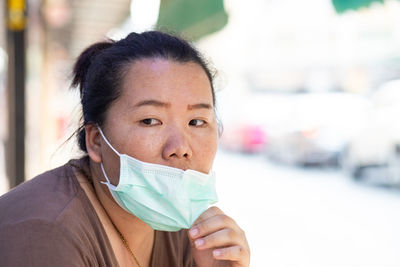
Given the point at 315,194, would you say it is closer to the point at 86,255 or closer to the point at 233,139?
the point at 233,139

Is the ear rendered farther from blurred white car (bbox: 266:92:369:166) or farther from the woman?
blurred white car (bbox: 266:92:369:166)

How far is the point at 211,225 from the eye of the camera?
1249 millimetres

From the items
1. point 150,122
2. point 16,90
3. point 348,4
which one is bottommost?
point 150,122

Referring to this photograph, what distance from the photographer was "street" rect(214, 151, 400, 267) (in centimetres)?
449

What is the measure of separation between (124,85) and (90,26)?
25.1 feet

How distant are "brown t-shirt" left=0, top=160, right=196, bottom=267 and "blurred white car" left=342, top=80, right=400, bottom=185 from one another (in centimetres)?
598

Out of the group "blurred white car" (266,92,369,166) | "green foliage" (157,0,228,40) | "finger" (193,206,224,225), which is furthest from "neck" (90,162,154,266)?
"blurred white car" (266,92,369,166)

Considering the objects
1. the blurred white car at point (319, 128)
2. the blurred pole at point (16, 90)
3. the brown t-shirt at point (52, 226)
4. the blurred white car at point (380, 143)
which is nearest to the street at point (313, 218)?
the blurred white car at point (380, 143)

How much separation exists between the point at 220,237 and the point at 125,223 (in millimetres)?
355

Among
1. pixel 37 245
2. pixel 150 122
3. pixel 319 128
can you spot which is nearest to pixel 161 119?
pixel 150 122

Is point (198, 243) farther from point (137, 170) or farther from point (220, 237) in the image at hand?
point (137, 170)

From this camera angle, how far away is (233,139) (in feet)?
41.0

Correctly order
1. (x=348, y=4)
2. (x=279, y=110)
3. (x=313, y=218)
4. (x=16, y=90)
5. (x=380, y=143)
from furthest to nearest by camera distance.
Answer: (x=279, y=110) → (x=380, y=143) → (x=313, y=218) → (x=16, y=90) → (x=348, y=4)

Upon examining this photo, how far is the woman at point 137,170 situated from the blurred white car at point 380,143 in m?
5.75
